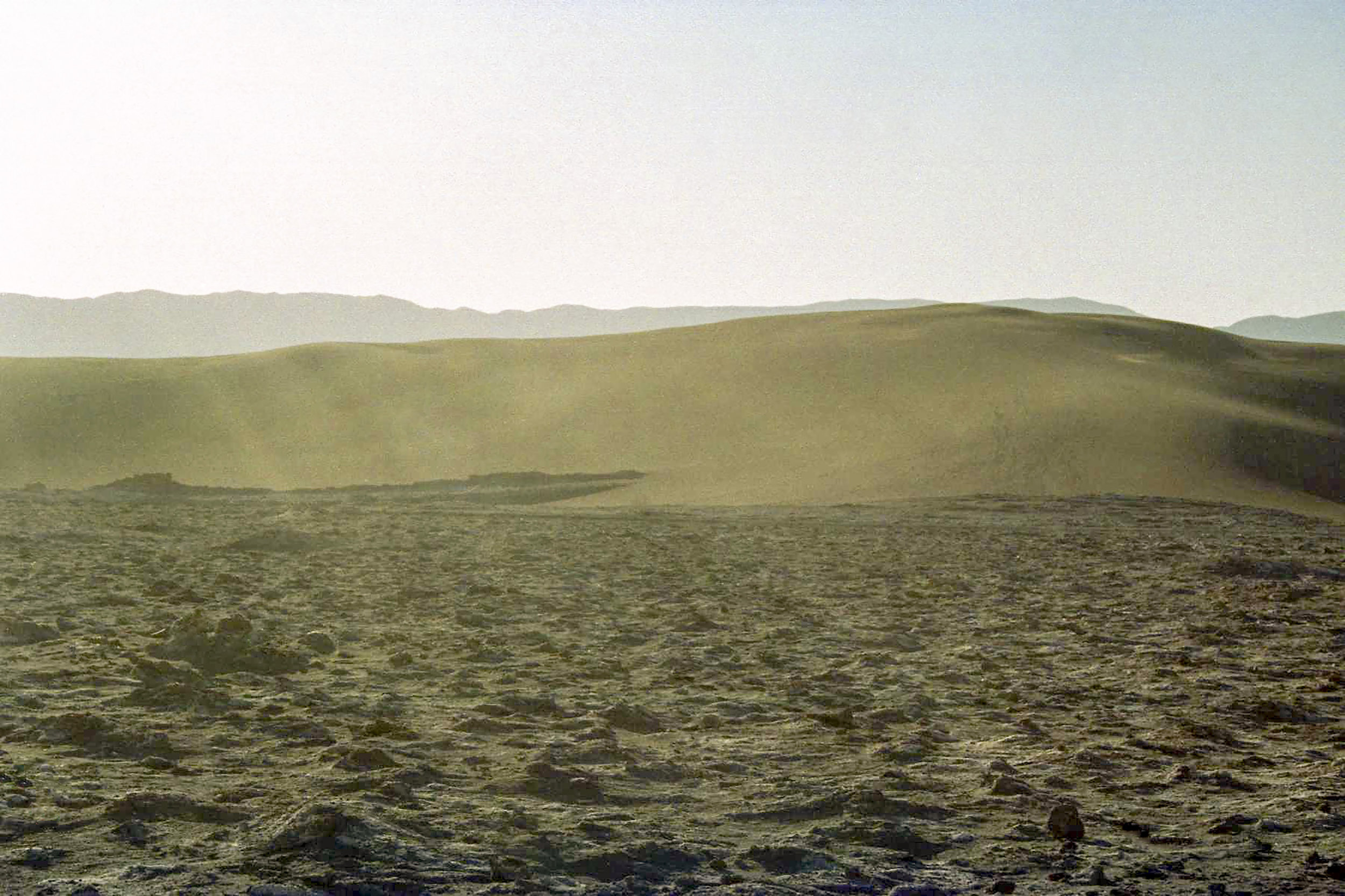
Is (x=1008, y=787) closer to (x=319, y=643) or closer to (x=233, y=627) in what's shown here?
(x=319, y=643)

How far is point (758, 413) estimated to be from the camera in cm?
3709

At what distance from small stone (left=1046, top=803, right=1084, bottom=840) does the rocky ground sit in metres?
0.02

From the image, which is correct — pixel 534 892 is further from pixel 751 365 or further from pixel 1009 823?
pixel 751 365

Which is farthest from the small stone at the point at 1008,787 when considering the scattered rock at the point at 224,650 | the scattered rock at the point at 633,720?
the scattered rock at the point at 224,650

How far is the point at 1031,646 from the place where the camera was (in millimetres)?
8727

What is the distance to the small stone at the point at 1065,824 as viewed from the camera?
4.54 m

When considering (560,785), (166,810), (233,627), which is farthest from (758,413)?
(166,810)

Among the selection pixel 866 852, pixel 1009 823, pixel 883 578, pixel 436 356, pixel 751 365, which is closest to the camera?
pixel 866 852

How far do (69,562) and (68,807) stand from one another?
8050 mm

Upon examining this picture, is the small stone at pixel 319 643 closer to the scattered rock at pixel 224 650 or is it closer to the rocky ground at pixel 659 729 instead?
the rocky ground at pixel 659 729

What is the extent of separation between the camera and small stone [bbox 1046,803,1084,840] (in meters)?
4.54

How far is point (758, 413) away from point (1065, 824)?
32630 mm

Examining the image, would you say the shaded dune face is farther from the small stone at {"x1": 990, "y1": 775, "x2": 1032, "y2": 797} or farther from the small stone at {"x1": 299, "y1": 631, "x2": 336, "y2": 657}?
the small stone at {"x1": 990, "y1": 775, "x2": 1032, "y2": 797}

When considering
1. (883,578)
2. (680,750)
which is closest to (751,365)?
(883,578)
